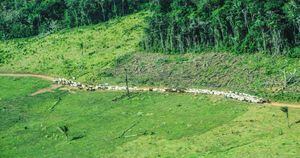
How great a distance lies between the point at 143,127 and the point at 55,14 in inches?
3772

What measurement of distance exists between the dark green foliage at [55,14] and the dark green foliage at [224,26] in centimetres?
3119

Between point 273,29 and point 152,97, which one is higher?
point 273,29

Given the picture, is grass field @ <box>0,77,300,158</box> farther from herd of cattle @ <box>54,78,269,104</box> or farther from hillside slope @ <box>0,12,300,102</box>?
hillside slope @ <box>0,12,300,102</box>

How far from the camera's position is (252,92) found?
95.2 m

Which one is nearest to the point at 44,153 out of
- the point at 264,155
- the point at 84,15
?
the point at 264,155

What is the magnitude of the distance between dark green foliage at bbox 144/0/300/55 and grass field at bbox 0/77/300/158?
20.2 meters

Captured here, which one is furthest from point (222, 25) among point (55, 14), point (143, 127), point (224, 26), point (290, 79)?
point (55, 14)

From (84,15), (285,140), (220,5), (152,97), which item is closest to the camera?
(285,140)

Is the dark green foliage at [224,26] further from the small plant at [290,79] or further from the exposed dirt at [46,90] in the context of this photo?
the exposed dirt at [46,90]

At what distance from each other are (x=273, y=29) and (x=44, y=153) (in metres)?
49.4

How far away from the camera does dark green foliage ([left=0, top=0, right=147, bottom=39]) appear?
A: 549 ft

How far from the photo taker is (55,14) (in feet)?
575

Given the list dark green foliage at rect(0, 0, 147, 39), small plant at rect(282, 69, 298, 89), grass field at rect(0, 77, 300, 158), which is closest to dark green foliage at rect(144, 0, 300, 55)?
small plant at rect(282, 69, 298, 89)

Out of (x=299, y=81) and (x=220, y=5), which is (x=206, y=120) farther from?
(x=220, y=5)
